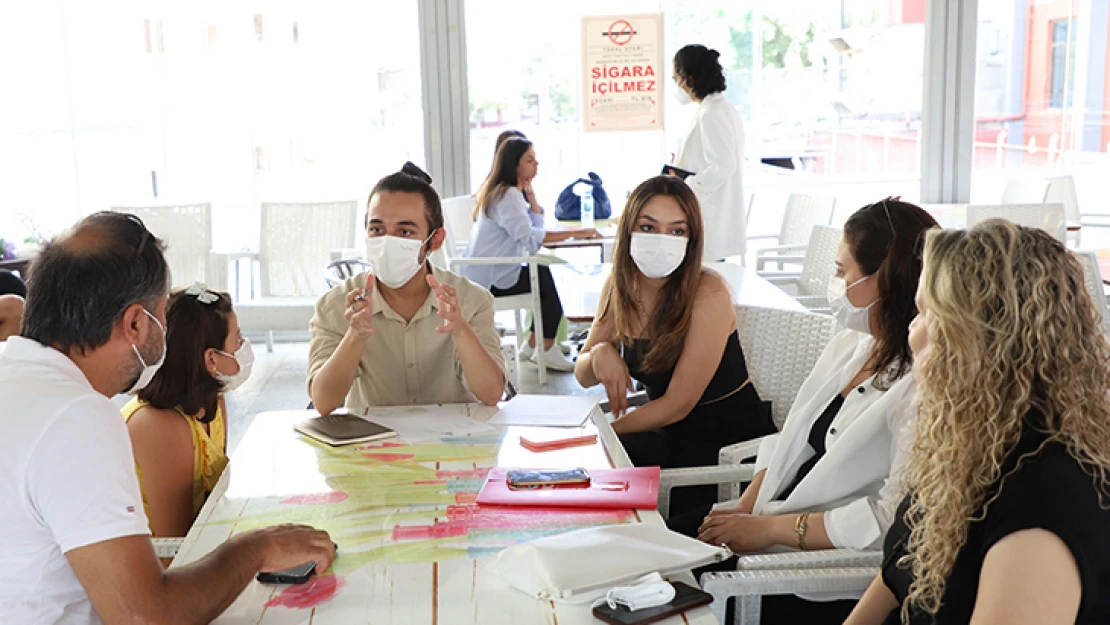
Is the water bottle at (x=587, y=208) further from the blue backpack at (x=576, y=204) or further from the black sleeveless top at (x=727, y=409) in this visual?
the black sleeveless top at (x=727, y=409)

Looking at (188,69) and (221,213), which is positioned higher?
(188,69)

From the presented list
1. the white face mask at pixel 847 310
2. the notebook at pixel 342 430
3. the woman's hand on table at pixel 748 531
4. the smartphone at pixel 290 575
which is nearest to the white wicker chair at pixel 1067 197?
the white face mask at pixel 847 310

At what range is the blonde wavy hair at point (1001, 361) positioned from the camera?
1.41 m

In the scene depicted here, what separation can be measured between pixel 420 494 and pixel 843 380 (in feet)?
3.07

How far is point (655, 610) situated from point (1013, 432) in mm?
532

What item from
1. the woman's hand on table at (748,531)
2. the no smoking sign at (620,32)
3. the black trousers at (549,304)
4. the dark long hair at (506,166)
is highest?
the no smoking sign at (620,32)

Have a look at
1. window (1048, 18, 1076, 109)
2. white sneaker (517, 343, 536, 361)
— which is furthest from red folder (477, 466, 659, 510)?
window (1048, 18, 1076, 109)

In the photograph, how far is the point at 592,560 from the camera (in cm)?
164

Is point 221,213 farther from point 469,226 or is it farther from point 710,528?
point 710,528

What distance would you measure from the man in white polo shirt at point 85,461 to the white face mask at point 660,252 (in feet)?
5.56

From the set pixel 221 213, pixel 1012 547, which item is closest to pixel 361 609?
pixel 1012 547

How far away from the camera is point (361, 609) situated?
1562mm

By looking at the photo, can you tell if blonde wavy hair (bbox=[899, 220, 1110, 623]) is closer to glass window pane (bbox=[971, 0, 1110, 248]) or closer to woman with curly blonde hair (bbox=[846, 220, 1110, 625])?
woman with curly blonde hair (bbox=[846, 220, 1110, 625])

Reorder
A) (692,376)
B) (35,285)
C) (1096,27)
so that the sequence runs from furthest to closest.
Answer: (1096,27), (692,376), (35,285)
